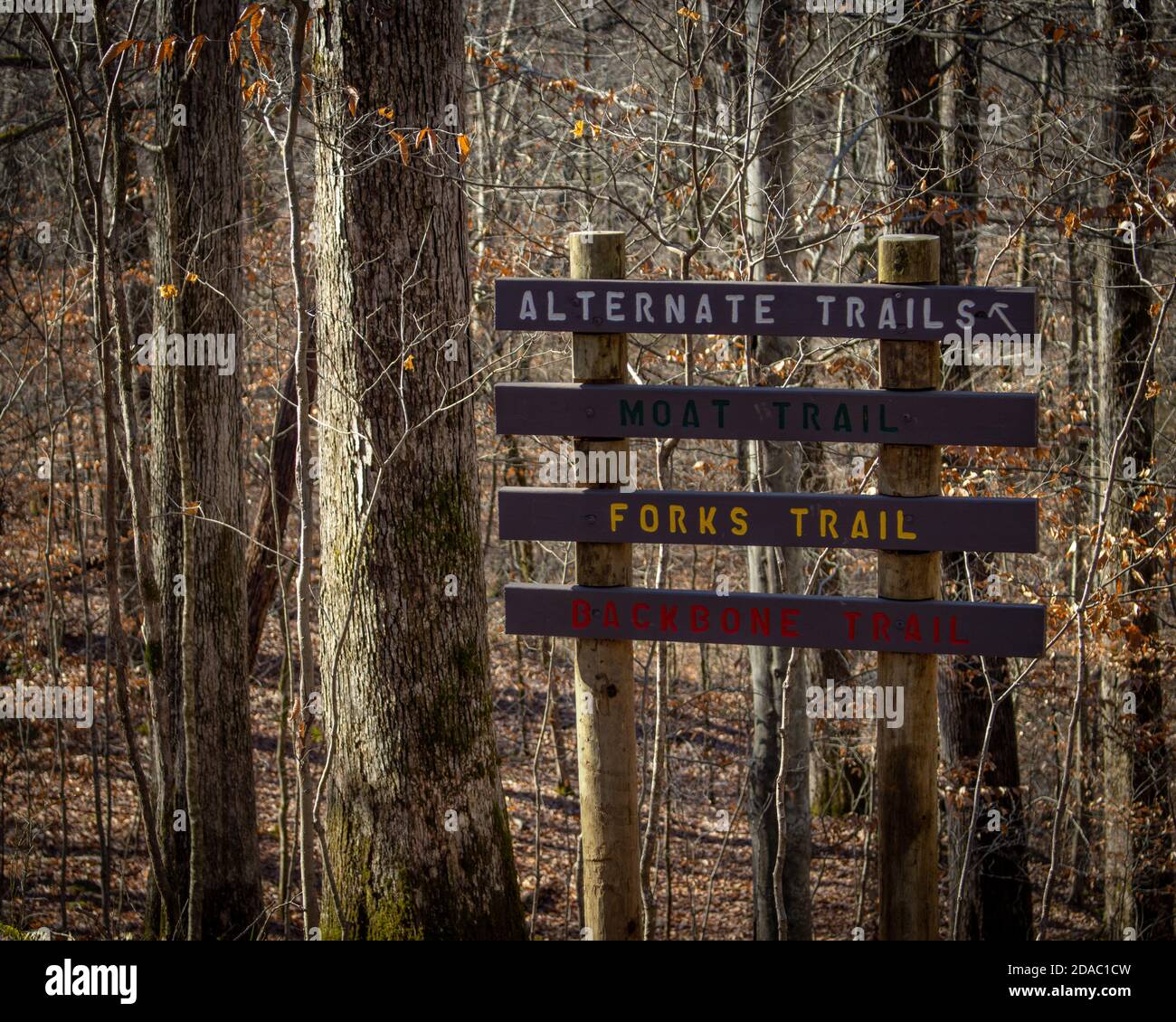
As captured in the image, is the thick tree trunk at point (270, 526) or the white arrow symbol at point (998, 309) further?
the thick tree trunk at point (270, 526)

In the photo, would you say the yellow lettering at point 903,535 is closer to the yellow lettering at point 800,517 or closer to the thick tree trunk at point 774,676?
the yellow lettering at point 800,517

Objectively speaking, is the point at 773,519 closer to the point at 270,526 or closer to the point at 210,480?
the point at 210,480

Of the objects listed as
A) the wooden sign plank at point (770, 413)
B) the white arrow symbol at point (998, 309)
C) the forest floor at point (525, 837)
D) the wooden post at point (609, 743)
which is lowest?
the forest floor at point (525, 837)

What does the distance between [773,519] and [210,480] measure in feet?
13.9

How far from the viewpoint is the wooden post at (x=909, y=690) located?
4.31 metres

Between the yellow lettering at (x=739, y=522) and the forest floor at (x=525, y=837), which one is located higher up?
the yellow lettering at (x=739, y=522)

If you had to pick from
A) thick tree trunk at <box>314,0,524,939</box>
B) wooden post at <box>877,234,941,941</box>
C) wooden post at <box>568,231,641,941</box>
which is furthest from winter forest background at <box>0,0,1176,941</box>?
wooden post at <box>877,234,941,941</box>

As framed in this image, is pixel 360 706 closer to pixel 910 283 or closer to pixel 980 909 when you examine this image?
pixel 910 283

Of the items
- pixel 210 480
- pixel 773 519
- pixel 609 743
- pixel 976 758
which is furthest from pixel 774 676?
pixel 773 519

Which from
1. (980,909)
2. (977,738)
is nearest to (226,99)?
(977,738)

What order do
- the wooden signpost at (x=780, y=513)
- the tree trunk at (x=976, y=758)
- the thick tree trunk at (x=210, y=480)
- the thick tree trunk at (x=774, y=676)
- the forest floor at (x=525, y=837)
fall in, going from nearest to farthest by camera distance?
the wooden signpost at (x=780, y=513), the thick tree trunk at (x=210, y=480), the thick tree trunk at (x=774, y=676), the tree trunk at (x=976, y=758), the forest floor at (x=525, y=837)

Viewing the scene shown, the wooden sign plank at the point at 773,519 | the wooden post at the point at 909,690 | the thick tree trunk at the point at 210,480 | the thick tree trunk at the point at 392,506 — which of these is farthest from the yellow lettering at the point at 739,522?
the thick tree trunk at the point at 210,480

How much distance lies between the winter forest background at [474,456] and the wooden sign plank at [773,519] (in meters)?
0.92

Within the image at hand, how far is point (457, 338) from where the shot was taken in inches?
209
